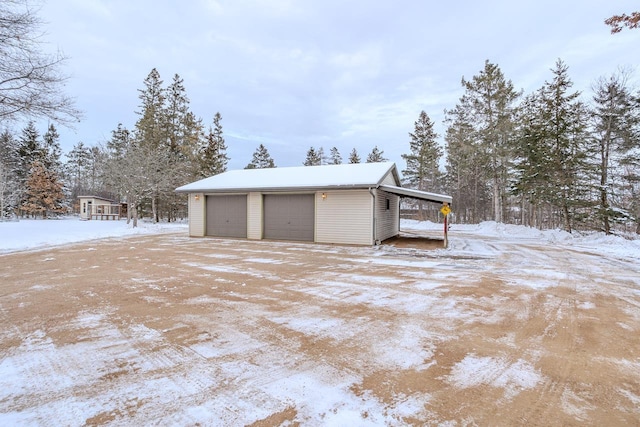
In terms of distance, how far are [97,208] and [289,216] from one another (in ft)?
98.0

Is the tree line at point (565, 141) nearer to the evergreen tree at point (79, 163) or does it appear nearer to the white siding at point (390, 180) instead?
the white siding at point (390, 180)

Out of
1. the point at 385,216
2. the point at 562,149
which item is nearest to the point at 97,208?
the point at 385,216

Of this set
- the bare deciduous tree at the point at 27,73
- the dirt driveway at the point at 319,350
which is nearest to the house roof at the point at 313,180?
the dirt driveway at the point at 319,350

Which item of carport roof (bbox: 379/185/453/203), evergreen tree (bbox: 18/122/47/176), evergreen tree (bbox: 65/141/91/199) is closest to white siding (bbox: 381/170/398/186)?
carport roof (bbox: 379/185/453/203)

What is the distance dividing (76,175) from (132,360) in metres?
54.6

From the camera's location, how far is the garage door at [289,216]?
1230 cm

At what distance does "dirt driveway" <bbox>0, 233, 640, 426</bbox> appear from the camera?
1.92 metres

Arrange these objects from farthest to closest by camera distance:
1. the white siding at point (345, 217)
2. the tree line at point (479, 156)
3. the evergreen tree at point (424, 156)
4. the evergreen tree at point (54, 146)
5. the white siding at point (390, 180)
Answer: the evergreen tree at point (54, 146) → the evergreen tree at point (424, 156) → the tree line at point (479, 156) → the white siding at point (390, 180) → the white siding at point (345, 217)

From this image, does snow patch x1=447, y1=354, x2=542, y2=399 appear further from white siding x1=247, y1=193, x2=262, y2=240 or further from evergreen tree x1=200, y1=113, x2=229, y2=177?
evergreen tree x1=200, y1=113, x2=229, y2=177

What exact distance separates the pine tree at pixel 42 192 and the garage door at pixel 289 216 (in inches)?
1178

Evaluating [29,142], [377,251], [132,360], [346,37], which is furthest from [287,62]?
[29,142]

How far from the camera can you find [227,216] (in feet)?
45.9

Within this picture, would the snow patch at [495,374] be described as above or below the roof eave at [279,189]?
below

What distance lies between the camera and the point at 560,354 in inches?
109
